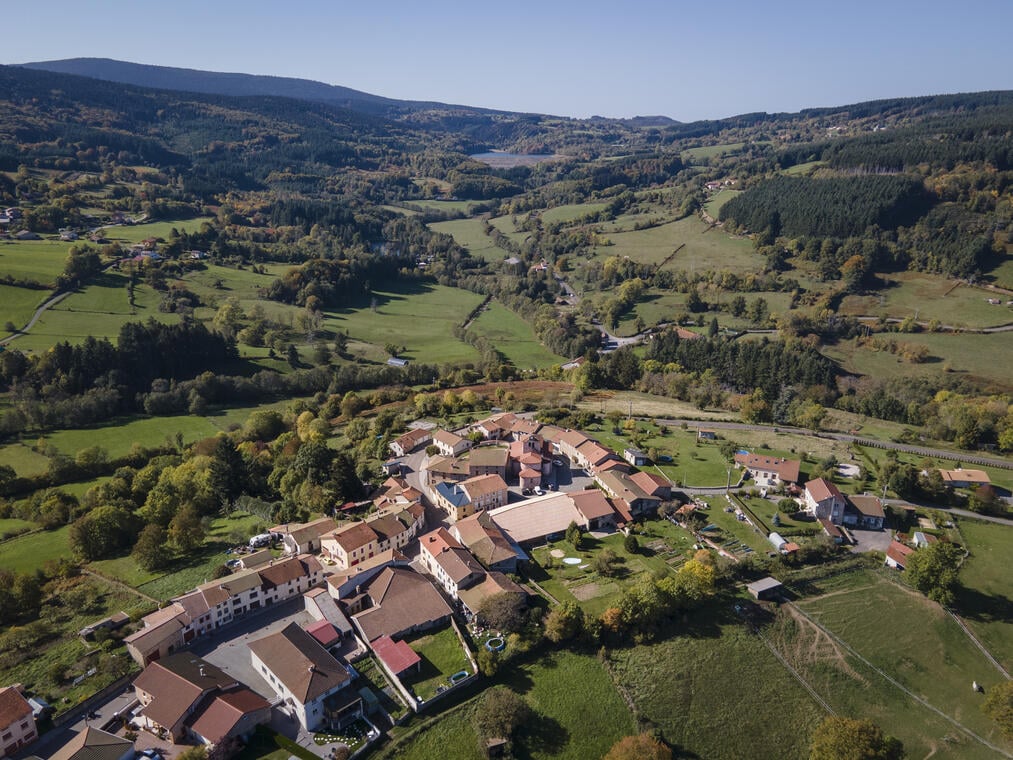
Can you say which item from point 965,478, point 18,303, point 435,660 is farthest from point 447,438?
point 18,303

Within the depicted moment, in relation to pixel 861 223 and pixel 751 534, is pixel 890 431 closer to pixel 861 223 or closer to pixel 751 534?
pixel 751 534

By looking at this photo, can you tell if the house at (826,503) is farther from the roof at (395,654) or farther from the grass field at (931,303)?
the grass field at (931,303)

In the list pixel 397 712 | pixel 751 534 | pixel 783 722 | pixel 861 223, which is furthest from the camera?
pixel 861 223

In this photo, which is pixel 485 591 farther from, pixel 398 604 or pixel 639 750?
pixel 639 750

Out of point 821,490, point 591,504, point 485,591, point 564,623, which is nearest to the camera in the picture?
point 564,623

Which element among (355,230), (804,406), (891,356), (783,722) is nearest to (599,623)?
(783,722)

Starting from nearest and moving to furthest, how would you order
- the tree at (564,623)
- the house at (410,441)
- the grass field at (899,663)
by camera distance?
Result: 1. the grass field at (899,663)
2. the tree at (564,623)
3. the house at (410,441)

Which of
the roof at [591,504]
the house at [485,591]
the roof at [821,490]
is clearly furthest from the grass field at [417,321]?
the house at [485,591]
